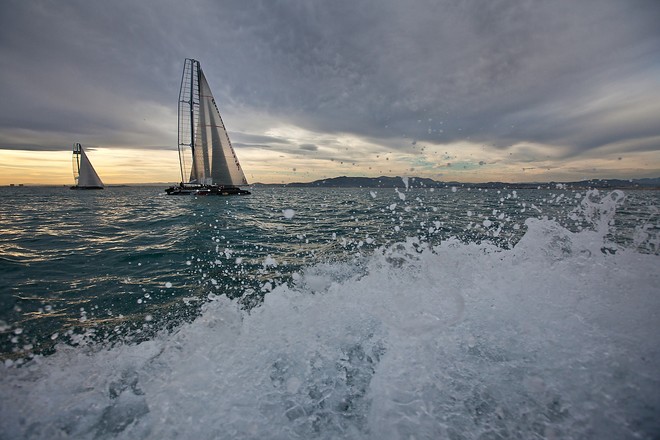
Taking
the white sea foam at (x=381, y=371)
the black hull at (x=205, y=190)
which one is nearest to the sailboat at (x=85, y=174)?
the black hull at (x=205, y=190)

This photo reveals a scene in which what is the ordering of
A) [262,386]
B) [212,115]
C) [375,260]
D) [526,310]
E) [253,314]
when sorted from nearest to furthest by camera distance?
[262,386]
[526,310]
[253,314]
[375,260]
[212,115]

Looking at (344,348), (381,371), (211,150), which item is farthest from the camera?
(211,150)

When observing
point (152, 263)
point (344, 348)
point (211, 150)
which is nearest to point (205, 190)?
point (211, 150)

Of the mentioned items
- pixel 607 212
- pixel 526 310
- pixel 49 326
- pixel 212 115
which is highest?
pixel 212 115

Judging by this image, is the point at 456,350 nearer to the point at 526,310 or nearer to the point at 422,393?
the point at 422,393

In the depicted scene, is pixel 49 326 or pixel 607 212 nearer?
pixel 49 326

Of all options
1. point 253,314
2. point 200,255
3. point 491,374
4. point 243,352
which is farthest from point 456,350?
point 200,255

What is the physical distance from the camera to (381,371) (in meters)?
3.26

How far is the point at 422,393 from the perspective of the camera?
9.47 feet

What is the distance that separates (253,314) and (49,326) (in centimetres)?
349

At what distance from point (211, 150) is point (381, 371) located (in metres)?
45.3

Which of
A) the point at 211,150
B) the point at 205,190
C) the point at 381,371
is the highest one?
the point at 211,150

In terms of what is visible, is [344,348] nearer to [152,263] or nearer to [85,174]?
[152,263]

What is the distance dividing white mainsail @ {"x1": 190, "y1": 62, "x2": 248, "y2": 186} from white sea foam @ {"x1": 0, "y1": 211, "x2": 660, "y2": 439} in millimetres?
42038
